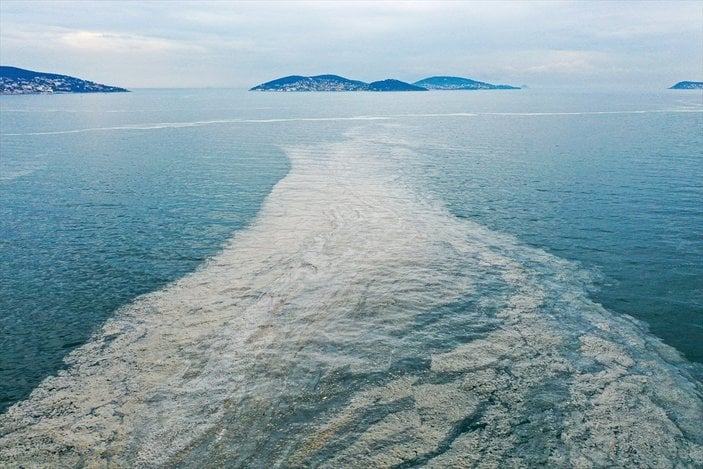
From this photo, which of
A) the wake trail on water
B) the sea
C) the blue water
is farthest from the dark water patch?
the wake trail on water

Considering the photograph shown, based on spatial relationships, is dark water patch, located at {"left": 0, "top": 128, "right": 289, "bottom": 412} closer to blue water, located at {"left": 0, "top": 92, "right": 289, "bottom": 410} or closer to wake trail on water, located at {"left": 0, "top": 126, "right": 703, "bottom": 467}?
blue water, located at {"left": 0, "top": 92, "right": 289, "bottom": 410}

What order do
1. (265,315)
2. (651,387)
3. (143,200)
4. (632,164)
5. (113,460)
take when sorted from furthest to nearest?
(632,164)
(143,200)
(265,315)
(651,387)
(113,460)

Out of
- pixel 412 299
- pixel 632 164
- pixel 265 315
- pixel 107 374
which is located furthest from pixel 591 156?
pixel 107 374

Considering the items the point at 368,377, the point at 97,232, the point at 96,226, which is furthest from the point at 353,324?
the point at 96,226

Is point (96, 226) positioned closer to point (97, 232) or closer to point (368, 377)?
point (97, 232)

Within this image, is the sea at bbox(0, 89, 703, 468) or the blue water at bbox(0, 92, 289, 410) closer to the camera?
the sea at bbox(0, 89, 703, 468)

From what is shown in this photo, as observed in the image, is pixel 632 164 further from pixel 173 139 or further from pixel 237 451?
pixel 173 139

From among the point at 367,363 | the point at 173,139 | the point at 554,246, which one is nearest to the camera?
the point at 367,363
